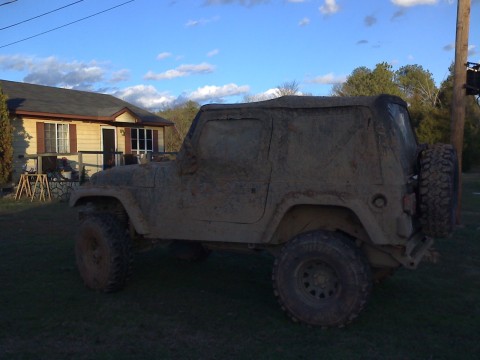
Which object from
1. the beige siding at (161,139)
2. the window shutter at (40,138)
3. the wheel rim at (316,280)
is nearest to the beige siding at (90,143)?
the window shutter at (40,138)

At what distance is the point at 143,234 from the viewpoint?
577 centimetres

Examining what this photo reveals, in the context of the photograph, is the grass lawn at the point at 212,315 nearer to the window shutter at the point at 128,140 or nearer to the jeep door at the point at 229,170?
the jeep door at the point at 229,170

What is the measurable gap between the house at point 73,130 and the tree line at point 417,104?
29.4 feet

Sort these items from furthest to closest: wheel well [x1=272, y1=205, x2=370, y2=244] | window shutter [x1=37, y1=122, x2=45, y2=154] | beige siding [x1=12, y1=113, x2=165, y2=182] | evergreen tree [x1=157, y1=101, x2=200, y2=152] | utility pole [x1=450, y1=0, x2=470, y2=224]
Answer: evergreen tree [x1=157, y1=101, x2=200, y2=152] < window shutter [x1=37, y1=122, x2=45, y2=154] < beige siding [x1=12, y1=113, x2=165, y2=182] < utility pole [x1=450, y1=0, x2=470, y2=224] < wheel well [x1=272, y1=205, x2=370, y2=244]

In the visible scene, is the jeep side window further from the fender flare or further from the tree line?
the tree line

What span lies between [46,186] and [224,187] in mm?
11911

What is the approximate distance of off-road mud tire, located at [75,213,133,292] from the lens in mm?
5945

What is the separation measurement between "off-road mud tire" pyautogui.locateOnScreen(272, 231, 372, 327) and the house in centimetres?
1261

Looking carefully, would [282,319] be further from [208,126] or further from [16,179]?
[16,179]

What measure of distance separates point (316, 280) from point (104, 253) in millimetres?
2442

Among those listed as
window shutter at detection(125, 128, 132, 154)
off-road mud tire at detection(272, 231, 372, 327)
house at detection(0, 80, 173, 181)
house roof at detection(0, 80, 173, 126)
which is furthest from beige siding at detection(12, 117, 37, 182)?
off-road mud tire at detection(272, 231, 372, 327)

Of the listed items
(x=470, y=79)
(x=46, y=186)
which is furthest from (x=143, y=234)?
(x=46, y=186)

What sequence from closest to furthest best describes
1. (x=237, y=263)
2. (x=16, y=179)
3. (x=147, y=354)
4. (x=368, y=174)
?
Answer: (x=147, y=354) → (x=368, y=174) → (x=237, y=263) → (x=16, y=179)

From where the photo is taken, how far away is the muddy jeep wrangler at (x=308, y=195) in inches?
187
